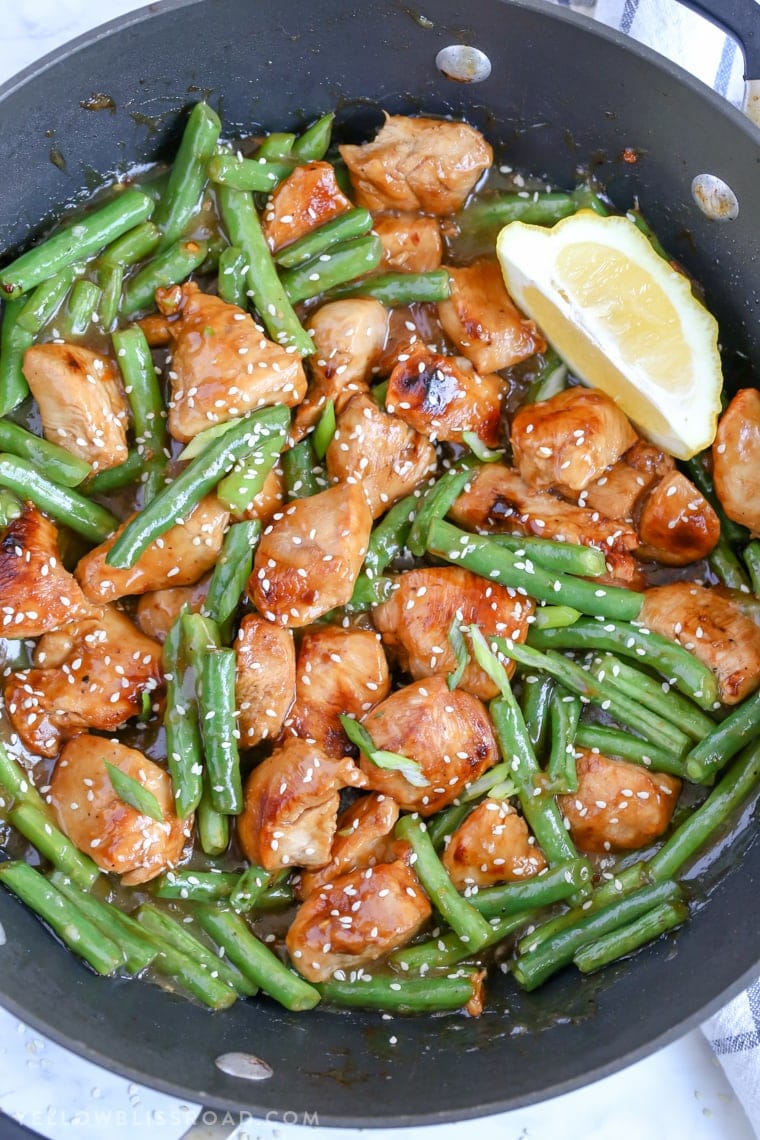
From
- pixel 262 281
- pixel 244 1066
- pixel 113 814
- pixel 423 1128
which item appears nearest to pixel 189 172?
pixel 262 281

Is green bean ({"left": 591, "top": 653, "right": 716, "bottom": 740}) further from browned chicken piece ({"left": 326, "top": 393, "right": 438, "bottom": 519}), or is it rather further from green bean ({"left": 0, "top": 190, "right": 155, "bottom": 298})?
green bean ({"left": 0, "top": 190, "right": 155, "bottom": 298})

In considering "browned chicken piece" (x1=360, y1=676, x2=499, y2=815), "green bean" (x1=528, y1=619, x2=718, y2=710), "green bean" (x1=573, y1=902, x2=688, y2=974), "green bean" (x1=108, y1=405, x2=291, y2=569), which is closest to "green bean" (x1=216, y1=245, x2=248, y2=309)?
"green bean" (x1=108, y1=405, x2=291, y2=569)

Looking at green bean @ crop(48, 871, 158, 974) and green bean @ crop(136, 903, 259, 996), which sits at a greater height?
green bean @ crop(48, 871, 158, 974)

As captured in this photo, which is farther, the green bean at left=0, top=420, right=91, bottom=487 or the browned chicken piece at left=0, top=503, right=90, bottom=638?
the green bean at left=0, top=420, right=91, bottom=487

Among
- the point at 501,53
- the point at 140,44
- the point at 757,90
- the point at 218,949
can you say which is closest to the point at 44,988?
the point at 218,949

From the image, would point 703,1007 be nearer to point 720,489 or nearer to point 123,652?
point 720,489

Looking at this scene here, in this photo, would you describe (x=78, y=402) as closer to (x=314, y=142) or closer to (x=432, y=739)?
(x=314, y=142)
